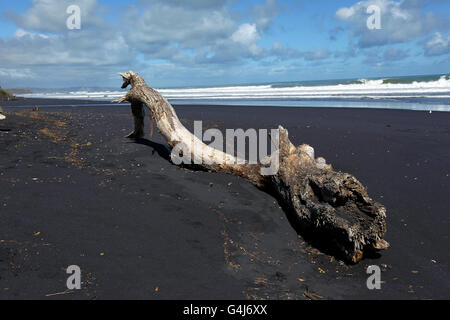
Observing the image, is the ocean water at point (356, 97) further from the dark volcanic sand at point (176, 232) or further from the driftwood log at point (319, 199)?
the driftwood log at point (319, 199)

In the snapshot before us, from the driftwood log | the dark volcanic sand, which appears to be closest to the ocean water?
the dark volcanic sand

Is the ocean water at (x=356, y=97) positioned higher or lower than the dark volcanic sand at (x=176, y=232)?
higher

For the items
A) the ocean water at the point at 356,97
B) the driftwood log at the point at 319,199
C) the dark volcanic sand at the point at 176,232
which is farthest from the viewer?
the ocean water at the point at 356,97

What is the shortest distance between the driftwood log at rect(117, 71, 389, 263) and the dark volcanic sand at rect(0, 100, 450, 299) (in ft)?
0.63

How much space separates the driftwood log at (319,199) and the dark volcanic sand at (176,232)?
0.63 ft

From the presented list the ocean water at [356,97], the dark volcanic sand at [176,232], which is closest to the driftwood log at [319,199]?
the dark volcanic sand at [176,232]

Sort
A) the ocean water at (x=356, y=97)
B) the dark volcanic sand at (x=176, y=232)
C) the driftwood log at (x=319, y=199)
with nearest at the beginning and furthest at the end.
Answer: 1. the dark volcanic sand at (x=176, y=232)
2. the driftwood log at (x=319, y=199)
3. the ocean water at (x=356, y=97)

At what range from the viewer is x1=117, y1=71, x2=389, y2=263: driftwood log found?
3475mm

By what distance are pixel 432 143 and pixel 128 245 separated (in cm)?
866

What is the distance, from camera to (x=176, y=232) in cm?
380

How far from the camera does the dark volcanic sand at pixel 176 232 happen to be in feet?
9.50

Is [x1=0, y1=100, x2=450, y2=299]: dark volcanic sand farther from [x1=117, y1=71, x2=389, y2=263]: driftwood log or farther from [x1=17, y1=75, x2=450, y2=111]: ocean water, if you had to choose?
[x1=17, y1=75, x2=450, y2=111]: ocean water

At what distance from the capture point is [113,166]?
600 centimetres
